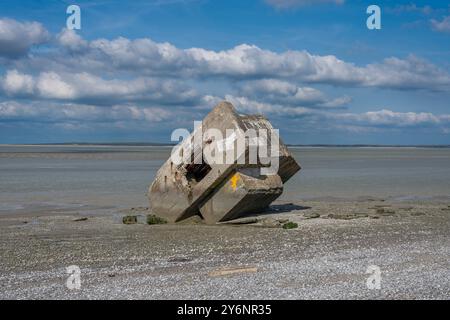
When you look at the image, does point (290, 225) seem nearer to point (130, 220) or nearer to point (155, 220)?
point (155, 220)

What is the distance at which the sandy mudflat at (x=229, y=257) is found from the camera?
7.64 m

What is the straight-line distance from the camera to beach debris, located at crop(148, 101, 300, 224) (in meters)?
13.9

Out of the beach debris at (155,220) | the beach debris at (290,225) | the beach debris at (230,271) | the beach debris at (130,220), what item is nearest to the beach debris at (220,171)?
the beach debris at (155,220)

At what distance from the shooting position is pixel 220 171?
1381 centimetres

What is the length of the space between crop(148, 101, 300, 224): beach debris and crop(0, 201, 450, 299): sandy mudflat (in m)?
0.56

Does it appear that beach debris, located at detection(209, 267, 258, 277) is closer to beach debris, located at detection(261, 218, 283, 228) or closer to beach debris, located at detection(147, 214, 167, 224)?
beach debris, located at detection(261, 218, 283, 228)

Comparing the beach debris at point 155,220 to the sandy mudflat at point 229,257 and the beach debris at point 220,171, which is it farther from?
the sandy mudflat at point 229,257

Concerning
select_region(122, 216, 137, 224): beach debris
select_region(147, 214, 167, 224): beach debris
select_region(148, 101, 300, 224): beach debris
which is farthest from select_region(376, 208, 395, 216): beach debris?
select_region(122, 216, 137, 224): beach debris

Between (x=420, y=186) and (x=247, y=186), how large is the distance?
587 inches

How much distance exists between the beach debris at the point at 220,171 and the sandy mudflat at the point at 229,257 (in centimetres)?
56

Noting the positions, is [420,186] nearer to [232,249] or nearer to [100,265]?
[232,249]

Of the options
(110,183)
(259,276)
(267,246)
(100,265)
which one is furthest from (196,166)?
(110,183)

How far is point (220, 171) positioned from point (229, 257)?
12.9 ft

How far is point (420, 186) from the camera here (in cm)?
2659
